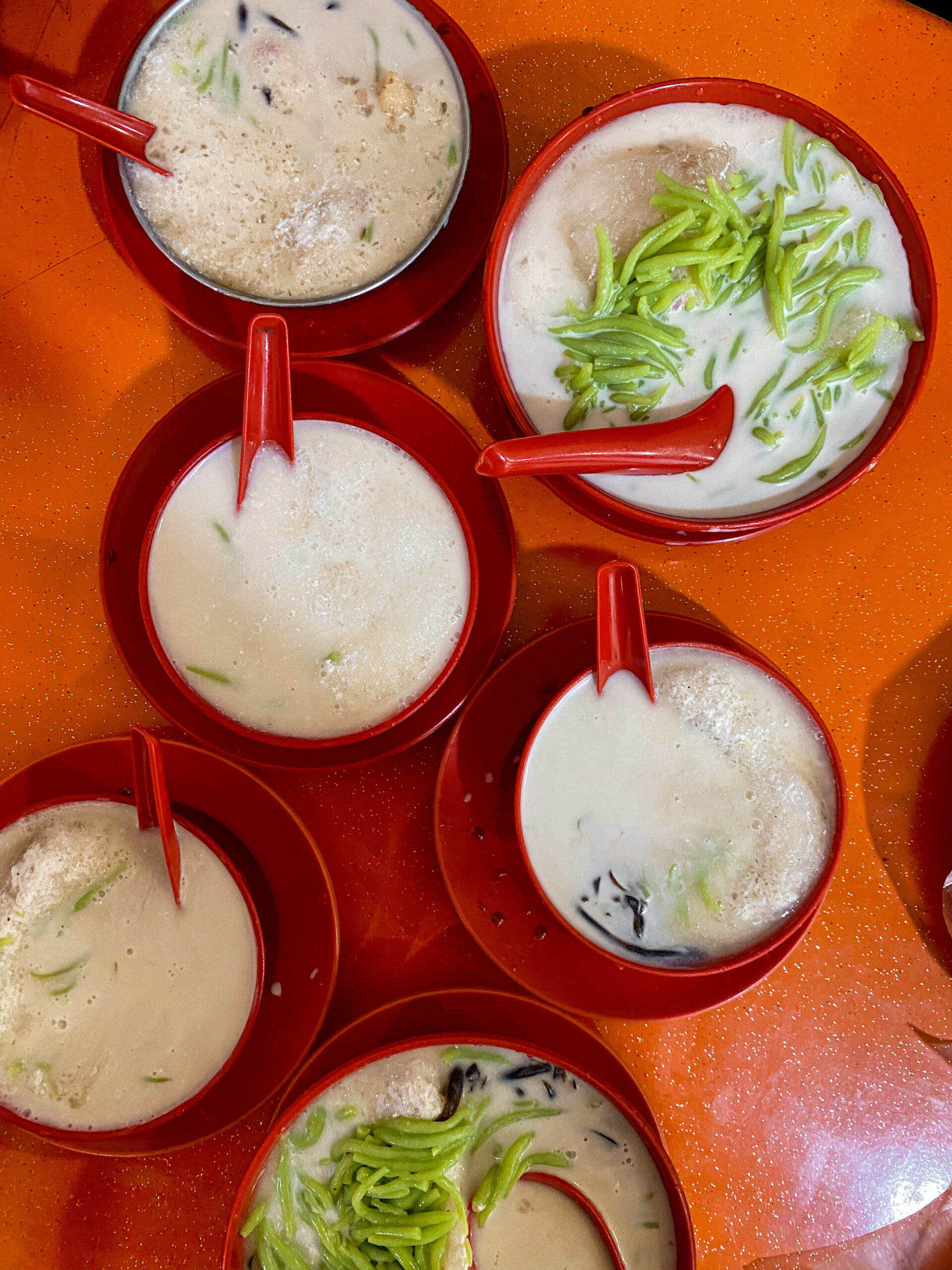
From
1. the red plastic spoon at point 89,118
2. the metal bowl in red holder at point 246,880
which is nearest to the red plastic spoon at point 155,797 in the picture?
the metal bowl in red holder at point 246,880

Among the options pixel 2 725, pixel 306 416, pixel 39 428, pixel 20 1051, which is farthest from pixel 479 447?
pixel 20 1051

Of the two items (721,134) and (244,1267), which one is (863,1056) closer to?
(244,1267)

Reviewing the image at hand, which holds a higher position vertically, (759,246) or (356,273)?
(759,246)

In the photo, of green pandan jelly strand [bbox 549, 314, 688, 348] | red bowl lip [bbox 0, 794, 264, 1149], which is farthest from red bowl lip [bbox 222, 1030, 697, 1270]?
green pandan jelly strand [bbox 549, 314, 688, 348]

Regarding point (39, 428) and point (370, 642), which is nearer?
point (370, 642)

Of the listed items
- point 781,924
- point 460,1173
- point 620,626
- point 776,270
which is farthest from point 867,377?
point 460,1173

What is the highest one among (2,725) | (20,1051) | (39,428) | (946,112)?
(946,112)
